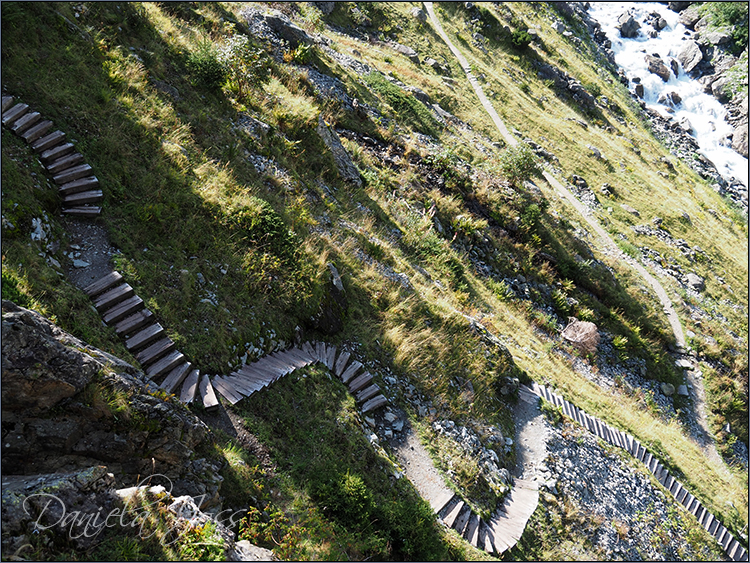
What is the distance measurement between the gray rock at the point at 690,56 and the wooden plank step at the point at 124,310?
81399 millimetres

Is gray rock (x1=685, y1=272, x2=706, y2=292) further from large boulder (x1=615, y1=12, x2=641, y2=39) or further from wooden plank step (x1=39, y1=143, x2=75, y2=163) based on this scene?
large boulder (x1=615, y1=12, x2=641, y2=39)

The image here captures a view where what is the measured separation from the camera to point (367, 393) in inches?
449

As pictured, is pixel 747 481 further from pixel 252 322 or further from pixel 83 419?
pixel 83 419

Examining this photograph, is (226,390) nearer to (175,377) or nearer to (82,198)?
(175,377)

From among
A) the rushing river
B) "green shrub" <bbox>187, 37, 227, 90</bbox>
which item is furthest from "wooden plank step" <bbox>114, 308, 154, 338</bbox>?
the rushing river

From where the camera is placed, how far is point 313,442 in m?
9.30

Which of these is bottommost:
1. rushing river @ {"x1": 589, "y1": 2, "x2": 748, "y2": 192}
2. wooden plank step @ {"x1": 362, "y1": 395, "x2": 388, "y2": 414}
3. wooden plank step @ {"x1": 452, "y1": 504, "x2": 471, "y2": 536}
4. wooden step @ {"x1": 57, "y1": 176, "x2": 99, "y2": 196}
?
wooden plank step @ {"x1": 452, "y1": 504, "x2": 471, "y2": 536}

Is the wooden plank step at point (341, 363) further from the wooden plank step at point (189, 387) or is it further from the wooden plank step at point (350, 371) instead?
the wooden plank step at point (189, 387)

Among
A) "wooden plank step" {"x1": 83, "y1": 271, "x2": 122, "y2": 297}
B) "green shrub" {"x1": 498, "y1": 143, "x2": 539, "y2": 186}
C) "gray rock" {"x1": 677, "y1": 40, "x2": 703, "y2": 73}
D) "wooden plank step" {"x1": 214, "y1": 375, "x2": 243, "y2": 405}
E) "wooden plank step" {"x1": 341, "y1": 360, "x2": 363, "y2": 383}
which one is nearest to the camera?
"wooden plank step" {"x1": 83, "y1": 271, "x2": 122, "y2": 297}

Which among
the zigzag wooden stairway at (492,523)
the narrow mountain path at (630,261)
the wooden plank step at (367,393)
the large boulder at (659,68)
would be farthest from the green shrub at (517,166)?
the large boulder at (659,68)

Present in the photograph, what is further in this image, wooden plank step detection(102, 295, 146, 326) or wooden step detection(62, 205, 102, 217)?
wooden step detection(62, 205, 102, 217)

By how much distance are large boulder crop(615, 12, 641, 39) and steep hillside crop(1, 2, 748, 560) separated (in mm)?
54437

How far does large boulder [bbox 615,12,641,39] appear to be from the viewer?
67688 millimetres

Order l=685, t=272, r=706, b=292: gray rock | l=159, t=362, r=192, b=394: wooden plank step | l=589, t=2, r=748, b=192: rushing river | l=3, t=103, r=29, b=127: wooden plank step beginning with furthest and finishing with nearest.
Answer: l=589, t=2, r=748, b=192: rushing river < l=685, t=272, r=706, b=292: gray rock < l=3, t=103, r=29, b=127: wooden plank step < l=159, t=362, r=192, b=394: wooden plank step
